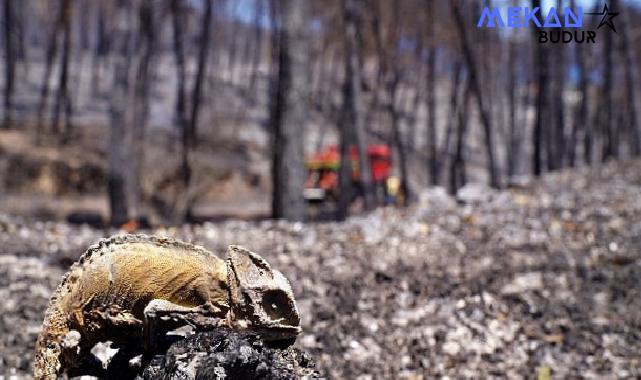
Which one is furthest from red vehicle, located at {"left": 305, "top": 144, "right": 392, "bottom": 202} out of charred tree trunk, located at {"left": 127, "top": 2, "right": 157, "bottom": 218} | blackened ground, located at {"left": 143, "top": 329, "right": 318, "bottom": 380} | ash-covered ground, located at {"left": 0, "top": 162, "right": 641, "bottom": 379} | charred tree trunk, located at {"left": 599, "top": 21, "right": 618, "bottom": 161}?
blackened ground, located at {"left": 143, "top": 329, "right": 318, "bottom": 380}

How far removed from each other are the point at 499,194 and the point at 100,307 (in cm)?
706

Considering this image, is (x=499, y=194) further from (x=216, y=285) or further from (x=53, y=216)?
(x=53, y=216)

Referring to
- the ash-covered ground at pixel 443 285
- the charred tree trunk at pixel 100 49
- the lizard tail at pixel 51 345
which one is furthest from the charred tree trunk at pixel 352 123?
the charred tree trunk at pixel 100 49

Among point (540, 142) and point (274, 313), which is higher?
point (540, 142)

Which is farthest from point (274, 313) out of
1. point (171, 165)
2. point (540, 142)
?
point (171, 165)

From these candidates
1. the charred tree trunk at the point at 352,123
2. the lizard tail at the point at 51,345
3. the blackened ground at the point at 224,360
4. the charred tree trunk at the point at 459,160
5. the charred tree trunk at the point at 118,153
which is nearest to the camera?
the blackened ground at the point at 224,360

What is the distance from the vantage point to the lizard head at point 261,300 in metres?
2.87

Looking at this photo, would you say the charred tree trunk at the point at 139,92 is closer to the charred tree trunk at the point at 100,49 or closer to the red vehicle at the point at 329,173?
the red vehicle at the point at 329,173

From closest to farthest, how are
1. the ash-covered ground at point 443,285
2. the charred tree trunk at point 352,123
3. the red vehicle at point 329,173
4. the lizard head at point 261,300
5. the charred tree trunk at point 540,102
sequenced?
the lizard head at point 261,300, the ash-covered ground at point 443,285, the charred tree trunk at point 352,123, the charred tree trunk at point 540,102, the red vehicle at point 329,173

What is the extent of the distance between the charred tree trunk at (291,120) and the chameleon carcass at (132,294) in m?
5.26

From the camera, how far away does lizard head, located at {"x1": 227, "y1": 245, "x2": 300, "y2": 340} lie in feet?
9.43

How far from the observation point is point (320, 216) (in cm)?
1777

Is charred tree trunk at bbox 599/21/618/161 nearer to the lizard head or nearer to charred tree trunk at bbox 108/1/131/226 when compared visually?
charred tree trunk at bbox 108/1/131/226

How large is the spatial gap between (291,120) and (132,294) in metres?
5.51
